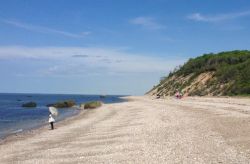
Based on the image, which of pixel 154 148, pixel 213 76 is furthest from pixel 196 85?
pixel 154 148

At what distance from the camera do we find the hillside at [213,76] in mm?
72806

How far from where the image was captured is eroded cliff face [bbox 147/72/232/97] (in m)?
77.9

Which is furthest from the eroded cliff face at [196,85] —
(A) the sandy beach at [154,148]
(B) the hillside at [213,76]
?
(A) the sandy beach at [154,148]

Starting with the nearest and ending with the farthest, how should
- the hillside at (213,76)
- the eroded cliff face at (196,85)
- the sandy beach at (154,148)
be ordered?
the sandy beach at (154,148)
the hillside at (213,76)
the eroded cliff face at (196,85)

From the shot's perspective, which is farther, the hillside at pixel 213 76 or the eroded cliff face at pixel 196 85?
the eroded cliff face at pixel 196 85

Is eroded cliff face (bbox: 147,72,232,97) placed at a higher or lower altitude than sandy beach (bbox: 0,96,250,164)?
higher

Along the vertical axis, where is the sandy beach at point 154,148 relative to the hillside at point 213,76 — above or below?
below

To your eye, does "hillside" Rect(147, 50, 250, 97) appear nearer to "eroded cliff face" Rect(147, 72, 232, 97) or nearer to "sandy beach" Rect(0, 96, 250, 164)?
"eroded cliff face" Rect(147, 72, 232, 97)

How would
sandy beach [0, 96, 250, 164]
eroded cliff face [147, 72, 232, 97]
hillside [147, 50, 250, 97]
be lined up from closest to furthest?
1. sandy beach [0, 96, 250, 164]
2. hillside [147, 50, 250, 97]
3. eroded cliff face [147, 72, 232, 97]

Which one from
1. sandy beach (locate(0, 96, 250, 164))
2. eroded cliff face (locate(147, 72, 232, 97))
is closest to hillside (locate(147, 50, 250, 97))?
eroded cliff face (locate(147, 72, 232, 97))

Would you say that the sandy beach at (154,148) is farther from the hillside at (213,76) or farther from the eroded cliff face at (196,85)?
the eroded cliff face at (196,85)

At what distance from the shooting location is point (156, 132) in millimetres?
25125

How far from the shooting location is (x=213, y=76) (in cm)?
8631

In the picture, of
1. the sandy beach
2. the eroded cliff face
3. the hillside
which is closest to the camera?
the sandy beach
